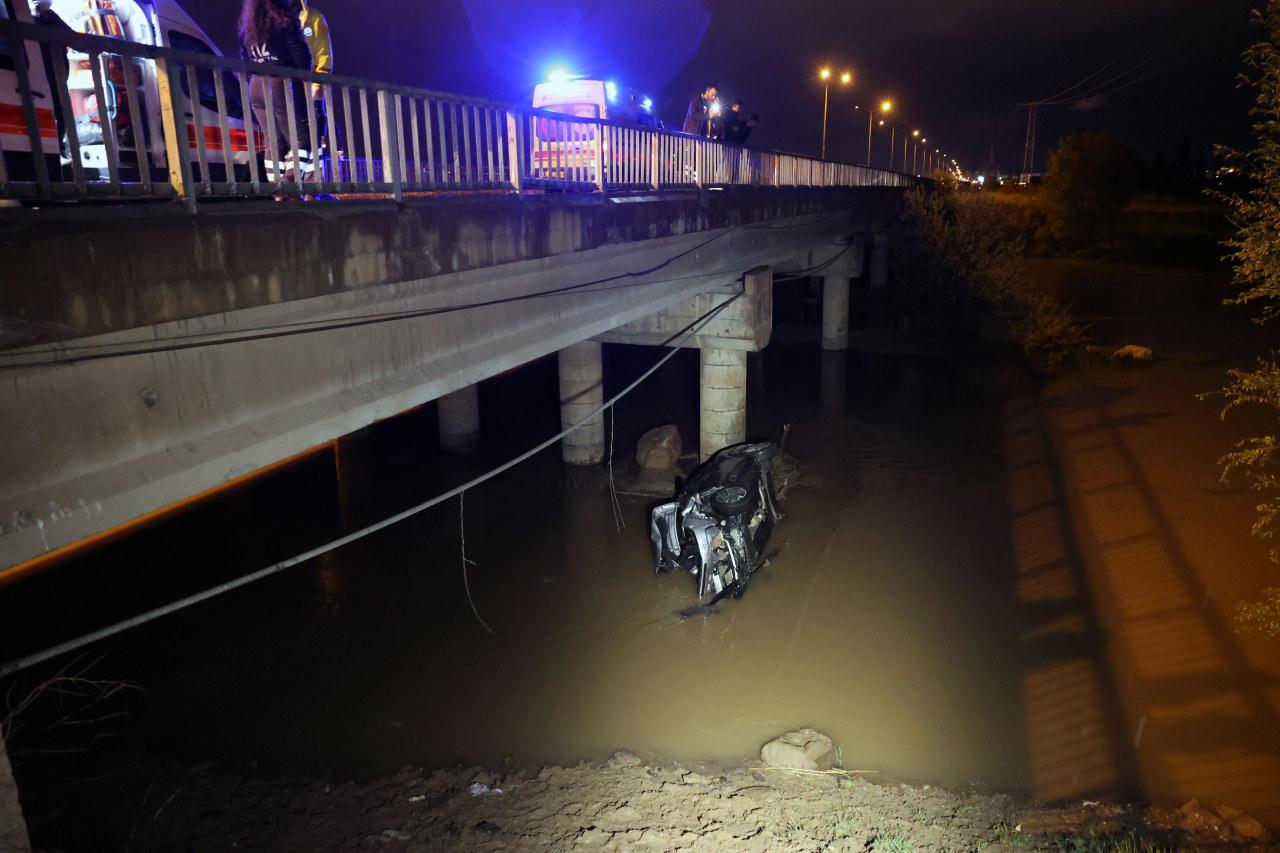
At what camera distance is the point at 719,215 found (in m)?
12.4

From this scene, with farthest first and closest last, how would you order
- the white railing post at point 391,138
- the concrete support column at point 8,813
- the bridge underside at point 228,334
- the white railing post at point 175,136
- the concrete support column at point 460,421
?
1. the concrete support column at point 460,421
2. the white railing post at point 391,138
3. the white railing post at point 175,136
4. the concrete support column at point 8,813
5. the bridge underside at point 228,334

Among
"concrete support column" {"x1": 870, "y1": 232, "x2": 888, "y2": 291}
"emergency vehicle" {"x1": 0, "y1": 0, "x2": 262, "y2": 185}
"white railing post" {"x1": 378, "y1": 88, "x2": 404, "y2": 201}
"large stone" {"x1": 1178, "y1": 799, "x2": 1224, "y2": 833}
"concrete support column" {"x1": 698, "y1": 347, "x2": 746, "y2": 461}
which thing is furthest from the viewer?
"concrete support column" {"x1": 870, "y1": 232, "x2": 888, "y2": 291}

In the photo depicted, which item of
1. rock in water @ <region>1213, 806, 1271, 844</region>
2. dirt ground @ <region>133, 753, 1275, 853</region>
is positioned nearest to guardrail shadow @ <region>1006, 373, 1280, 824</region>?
rock in water @ <region>1213, 806, 1271, 844</region>

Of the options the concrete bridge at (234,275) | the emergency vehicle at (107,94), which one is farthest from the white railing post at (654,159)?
the emergency vehicle at (107,94)

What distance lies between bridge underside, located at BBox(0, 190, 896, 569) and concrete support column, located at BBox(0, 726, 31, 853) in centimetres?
110

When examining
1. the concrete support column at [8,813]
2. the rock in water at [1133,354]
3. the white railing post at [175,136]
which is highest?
the white railing post at [175,136]

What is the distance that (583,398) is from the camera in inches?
631

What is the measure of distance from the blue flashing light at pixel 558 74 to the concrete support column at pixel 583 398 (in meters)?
5.14

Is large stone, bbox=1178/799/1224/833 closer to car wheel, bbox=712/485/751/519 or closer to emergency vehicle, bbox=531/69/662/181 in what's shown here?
car wheel, bbox=712/485/751/519

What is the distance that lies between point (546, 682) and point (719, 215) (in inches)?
298

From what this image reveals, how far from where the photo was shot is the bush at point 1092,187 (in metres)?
53.6

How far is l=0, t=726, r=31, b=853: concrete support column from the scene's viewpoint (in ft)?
12.8

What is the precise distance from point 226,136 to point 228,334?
44.0 inches

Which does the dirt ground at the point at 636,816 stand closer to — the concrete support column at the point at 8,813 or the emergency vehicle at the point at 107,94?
the concrete support column at the point at 8,813
